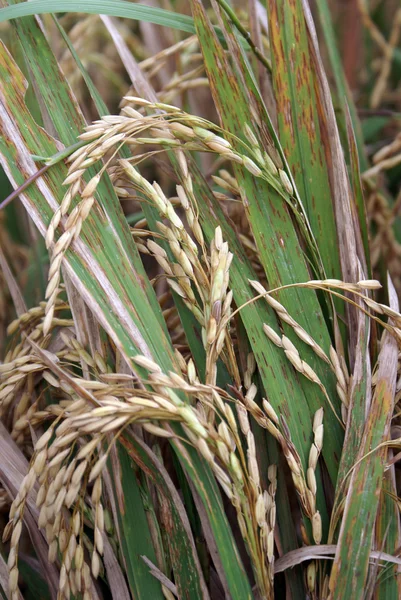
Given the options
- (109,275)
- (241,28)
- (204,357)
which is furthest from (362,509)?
(241,28)

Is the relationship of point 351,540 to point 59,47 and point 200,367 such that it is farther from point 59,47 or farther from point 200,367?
point 59,47

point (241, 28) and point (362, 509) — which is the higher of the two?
point (241, 28)

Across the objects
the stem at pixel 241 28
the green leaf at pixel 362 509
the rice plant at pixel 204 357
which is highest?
the stem at pixel 241 28

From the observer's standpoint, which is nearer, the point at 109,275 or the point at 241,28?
the point at 109,275

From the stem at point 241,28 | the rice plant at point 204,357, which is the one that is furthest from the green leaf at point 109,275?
the stem at point 241,28

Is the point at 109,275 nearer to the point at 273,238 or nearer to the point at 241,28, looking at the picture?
the point at 273,238

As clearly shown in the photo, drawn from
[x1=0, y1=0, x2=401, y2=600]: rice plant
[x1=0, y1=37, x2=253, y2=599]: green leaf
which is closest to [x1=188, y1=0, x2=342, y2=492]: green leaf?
[x1=0, y1=0, x2=401, y2=600]: rice plant

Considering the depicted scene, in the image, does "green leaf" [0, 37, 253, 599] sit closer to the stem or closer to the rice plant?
the rice plant

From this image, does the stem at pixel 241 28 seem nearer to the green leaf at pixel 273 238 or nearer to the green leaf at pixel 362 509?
the green leaf at pixel 273 238
